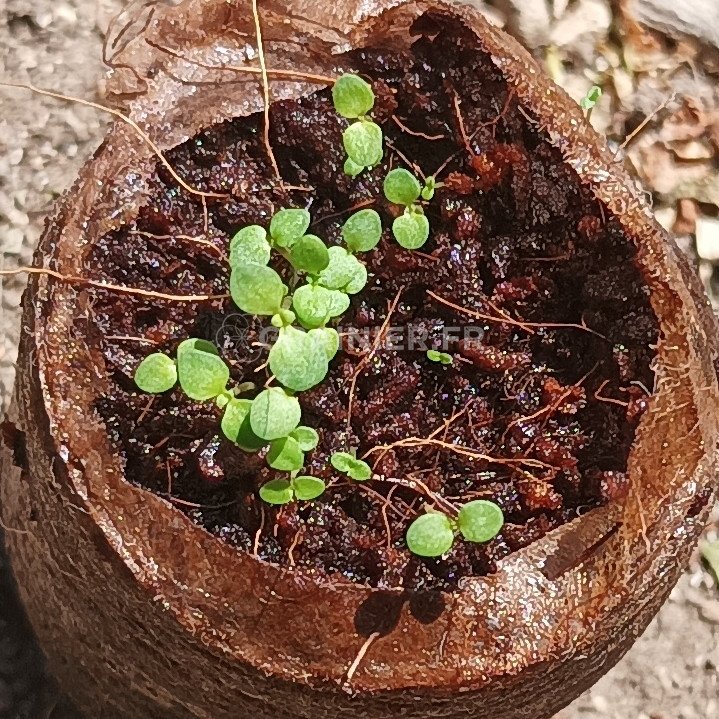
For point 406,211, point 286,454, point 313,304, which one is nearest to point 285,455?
point 286,454

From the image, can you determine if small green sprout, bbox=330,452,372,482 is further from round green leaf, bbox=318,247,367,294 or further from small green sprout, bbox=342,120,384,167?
small green sprout, bbox=342,120,384,167

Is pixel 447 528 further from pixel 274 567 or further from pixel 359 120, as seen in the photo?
pixel 359 120

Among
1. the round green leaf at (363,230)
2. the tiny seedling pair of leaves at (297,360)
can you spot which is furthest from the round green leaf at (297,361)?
the round green leaf at (363,230)

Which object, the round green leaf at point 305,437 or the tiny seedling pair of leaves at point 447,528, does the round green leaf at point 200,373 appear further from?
the tiny seedling pair of leaves at point 447,528

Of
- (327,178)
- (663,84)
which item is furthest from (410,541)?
(663,84)

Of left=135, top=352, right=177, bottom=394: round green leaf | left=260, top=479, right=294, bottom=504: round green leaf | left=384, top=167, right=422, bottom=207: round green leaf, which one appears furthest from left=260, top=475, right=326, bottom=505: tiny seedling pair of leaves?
left=384, top=167, right=422, bottom=207: round green leaf

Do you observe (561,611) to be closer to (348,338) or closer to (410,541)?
(410,541)
